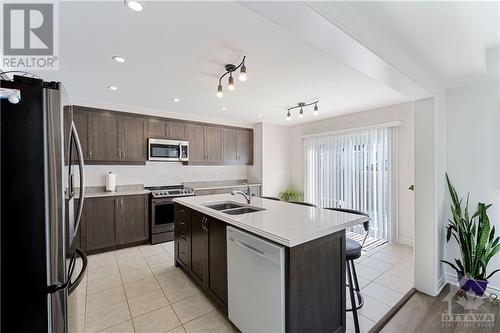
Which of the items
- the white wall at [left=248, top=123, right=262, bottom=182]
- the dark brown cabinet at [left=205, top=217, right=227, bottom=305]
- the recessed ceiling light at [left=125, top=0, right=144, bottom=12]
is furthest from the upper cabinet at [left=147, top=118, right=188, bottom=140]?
the recessed ceiling light at [left=125, top=0, right=144, bottom=12]

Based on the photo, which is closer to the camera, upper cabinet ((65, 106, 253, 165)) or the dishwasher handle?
the dishwasher handle

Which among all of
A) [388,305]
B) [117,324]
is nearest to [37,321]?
[117,324]

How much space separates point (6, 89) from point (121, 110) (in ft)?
10.5

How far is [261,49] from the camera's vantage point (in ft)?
6.66

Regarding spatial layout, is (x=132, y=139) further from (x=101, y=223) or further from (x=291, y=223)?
(x=291, y=223)

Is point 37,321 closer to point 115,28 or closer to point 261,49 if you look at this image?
point 115,28

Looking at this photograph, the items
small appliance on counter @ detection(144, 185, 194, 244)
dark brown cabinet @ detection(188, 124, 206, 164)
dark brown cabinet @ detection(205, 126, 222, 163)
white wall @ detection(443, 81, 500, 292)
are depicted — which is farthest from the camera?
dark brown cabinet @ detection(205, 126, 222, 163)

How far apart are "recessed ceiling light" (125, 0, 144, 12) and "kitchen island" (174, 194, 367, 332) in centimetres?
166

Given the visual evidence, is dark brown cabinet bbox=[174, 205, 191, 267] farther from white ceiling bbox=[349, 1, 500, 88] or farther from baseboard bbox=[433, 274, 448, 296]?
baseboard bbox=[433, 274, 448, 296]

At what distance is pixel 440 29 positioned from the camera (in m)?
1.60

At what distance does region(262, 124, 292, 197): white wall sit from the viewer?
17.8ft

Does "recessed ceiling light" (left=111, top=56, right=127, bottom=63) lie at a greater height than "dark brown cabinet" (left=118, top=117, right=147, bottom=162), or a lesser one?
greater

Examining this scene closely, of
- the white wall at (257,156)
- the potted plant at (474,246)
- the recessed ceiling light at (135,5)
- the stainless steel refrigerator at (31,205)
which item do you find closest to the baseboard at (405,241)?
the potted plant at (474,246)

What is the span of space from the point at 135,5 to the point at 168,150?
306cm
